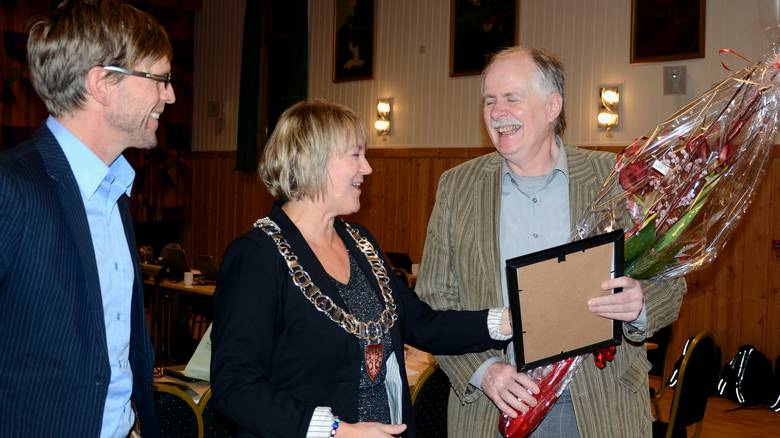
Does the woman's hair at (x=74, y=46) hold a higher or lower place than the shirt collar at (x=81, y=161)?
higher

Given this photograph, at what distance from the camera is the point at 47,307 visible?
165cm

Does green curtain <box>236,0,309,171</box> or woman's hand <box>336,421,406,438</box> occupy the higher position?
green curtain <box>236,0,309,171</box>

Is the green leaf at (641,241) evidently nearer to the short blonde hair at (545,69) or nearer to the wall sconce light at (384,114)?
the short blonde hair at (545,69)

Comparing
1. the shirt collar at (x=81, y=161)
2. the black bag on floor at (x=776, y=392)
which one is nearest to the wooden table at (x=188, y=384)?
the shirt collar at (x=81, y=161)

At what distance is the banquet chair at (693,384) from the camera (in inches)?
147

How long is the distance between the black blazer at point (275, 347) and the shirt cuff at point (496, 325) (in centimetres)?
26

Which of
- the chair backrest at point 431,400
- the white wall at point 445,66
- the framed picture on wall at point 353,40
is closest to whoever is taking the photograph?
the chair backrest at point 431,400

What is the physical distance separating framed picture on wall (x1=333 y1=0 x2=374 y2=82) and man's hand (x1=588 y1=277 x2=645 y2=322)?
949 cm

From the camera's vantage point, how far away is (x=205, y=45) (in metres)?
14.2

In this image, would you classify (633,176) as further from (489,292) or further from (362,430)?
(362,430)

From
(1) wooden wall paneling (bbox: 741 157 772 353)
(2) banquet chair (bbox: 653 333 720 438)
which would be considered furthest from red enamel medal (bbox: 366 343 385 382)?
(1) wooden wall paneling (bbox: 741 157 772 353)

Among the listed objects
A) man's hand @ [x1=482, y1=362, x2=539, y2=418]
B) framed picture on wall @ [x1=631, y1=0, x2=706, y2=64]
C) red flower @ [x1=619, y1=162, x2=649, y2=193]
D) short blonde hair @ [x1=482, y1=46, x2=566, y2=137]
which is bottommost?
man's hand @ [x1=482, y1=362, x2=539, y2=418]

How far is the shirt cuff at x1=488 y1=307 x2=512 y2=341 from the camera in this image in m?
2.25

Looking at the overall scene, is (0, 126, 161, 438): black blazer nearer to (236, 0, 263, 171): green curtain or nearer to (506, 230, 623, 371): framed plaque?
(506, 230, 623, 371): framed plaque
